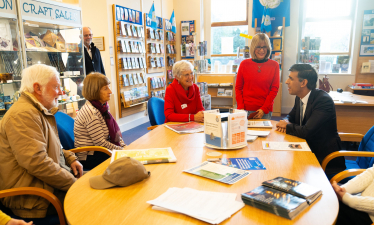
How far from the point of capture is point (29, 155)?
1424 millimetres

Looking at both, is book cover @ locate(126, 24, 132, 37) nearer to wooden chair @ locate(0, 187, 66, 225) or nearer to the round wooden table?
the round wooden table

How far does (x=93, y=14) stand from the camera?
16.3 feet

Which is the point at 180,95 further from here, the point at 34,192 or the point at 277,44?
the point at 277,44

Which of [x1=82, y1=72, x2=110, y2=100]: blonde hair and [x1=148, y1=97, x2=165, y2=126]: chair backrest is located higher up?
[x1=82, y1=72, x2=110, y2=100]: blonde hair

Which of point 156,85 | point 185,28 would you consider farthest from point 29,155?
point 185,28

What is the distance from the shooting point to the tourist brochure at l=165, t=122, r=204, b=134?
2.30 m

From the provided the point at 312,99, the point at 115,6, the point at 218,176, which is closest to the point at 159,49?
the point at 115,6

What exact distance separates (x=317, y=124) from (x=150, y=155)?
1286 mm

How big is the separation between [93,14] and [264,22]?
3.81m

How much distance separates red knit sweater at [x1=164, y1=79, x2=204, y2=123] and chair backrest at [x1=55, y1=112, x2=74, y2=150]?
0.93 meters

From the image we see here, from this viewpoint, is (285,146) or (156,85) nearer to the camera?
(285,146)

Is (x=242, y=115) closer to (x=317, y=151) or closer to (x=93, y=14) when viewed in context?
(x=317, y=151)

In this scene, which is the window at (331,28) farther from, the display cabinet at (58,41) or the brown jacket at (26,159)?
the brown jacket at (26,159)

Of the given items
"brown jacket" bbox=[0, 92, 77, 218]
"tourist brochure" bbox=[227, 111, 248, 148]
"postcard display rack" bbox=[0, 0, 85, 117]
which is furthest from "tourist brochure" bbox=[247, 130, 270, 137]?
"postcard display rack" bbox=[0, 0, 85, 117]
